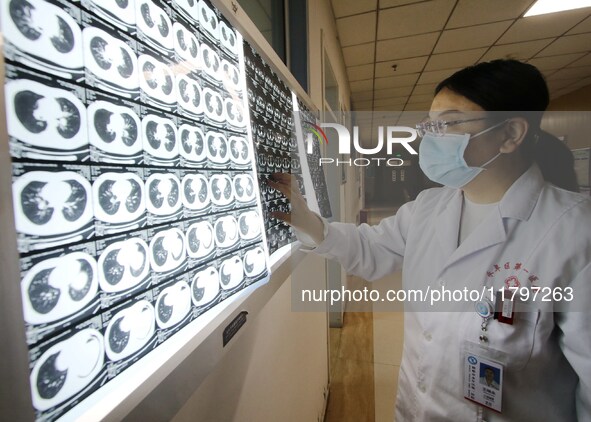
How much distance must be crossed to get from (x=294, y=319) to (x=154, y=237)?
0.99m

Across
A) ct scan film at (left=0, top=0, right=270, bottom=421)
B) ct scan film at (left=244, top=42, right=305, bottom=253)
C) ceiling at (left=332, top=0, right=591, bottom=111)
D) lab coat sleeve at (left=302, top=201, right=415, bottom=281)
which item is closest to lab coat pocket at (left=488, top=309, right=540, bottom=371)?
lab coat sleeve at (left=302, top=201, right=415, bottom=281)

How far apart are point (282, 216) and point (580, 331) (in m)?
0.88

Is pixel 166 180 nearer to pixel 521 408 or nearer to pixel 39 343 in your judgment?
pixel 39 343

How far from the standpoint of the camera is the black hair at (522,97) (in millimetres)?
867

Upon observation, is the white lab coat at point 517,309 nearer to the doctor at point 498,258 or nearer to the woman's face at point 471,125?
the doctor at point 498,258

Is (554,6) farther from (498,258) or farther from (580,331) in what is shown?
(580,331)

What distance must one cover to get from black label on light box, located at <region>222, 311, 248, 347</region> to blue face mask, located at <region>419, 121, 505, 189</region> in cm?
89

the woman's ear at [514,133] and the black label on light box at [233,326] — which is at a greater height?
the woman's ear at [514,133]

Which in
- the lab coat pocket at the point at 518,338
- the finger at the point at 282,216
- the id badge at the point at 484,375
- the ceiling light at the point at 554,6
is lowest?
the id badge at the point at 484,375

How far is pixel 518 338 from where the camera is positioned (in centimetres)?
83

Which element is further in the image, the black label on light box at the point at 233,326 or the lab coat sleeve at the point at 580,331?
the lab coat sleeve at the point at 580,331

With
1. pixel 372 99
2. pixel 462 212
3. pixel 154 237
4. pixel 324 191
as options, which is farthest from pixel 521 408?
pixel 372 99

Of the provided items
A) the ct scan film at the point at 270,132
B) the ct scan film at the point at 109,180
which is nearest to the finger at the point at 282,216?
the ct scan film at the point at 270,132

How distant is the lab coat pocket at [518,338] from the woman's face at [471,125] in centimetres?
51
